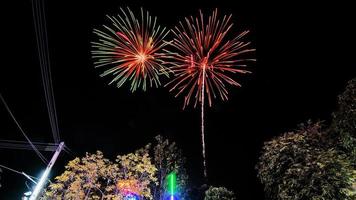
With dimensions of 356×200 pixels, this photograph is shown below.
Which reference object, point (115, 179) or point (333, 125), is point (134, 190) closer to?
point (115, 179)

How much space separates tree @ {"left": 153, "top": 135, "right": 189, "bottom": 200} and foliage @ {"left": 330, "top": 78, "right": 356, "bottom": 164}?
10409mm

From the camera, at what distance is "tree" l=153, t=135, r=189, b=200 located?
1898 cm

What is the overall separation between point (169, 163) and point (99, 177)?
3.95 m

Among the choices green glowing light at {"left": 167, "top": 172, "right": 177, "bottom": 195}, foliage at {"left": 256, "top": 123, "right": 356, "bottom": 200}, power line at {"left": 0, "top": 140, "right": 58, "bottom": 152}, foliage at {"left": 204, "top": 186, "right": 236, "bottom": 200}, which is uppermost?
power line at {"left": 0, "top": 140, "right": 58, "bottom": 152}

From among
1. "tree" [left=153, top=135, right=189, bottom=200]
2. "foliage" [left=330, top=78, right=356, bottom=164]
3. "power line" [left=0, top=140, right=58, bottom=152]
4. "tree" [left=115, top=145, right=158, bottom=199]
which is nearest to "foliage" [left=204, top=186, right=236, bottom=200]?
"tree" [left=153, top=135, right=189, bottom=200]

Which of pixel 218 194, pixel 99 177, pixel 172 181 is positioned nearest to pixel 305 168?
pixel 218 194

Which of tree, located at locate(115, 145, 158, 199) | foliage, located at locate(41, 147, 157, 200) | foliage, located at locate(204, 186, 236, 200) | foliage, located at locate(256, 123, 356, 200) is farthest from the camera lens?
foliage, located at locate(204, 186, 236, 200)

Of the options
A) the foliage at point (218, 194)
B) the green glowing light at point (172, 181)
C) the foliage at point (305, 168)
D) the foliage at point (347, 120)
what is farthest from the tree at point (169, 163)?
the foliage at point (347, 120)

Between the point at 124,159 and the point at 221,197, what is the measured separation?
566cm

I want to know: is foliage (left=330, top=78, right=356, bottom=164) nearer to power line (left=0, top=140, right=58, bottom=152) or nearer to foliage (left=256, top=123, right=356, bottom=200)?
foliage (left=256, top=123, right=356, bottom=200)

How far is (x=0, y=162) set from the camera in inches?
893

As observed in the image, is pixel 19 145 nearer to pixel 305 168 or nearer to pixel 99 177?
pixel 99 177

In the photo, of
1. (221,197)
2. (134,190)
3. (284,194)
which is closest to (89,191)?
(134,190)

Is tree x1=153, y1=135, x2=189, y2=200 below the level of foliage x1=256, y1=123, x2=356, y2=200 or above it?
above
